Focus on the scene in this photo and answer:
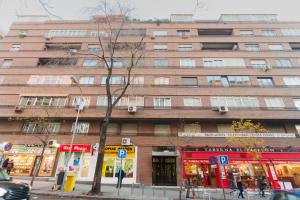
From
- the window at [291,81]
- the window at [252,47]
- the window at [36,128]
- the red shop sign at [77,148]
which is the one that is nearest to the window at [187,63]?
the window at [252,47]

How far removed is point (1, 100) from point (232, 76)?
29.0 meters

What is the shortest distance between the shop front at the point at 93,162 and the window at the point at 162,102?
5.58 m

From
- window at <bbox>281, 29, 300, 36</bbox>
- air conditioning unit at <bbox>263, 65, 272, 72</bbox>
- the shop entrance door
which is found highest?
window at <bbox>281, 29, 300, 36</bbox>

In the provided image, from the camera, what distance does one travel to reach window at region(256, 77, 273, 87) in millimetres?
21480

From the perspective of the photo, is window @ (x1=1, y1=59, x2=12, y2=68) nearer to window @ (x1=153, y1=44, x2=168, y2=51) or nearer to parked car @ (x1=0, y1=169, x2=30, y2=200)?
window @ (x1=153, y1=44, x2=168, y2=51)

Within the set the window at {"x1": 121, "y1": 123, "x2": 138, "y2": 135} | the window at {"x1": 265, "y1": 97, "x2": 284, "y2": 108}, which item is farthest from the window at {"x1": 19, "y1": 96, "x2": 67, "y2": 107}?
the window at {"x1": 265, "y1": 97, "x2": 284, "y2": 108}

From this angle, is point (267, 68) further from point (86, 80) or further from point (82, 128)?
point (82, 128)

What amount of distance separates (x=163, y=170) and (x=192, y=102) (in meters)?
8.40

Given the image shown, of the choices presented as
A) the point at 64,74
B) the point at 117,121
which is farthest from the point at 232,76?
the point at 64,74

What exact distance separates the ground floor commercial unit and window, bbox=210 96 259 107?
→ 4.21 metres

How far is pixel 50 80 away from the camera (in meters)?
22.3

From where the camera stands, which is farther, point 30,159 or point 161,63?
point 161,63

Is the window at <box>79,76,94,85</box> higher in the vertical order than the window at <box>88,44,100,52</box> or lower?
lower

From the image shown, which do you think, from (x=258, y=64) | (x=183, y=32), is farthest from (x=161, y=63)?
(x=258, y=64)
